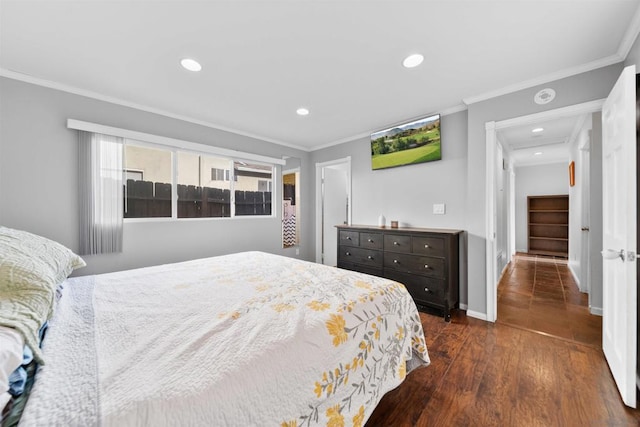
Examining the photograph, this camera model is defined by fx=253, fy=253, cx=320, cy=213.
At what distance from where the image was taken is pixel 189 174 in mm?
3479

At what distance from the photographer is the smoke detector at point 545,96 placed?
2.35 metres

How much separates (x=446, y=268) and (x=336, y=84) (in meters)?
2.23

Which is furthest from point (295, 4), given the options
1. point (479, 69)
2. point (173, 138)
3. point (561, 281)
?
point (561, 281)

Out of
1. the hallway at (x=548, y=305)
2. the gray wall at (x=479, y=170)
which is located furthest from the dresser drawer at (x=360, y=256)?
the hallway at (x=548, y=305)

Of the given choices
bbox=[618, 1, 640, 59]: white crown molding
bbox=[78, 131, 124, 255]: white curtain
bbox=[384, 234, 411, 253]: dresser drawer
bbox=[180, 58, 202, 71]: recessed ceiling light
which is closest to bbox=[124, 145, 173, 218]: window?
bbox=[78, 131, 124, 255]: white curtain

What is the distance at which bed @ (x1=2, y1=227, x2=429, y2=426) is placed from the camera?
0.69 m

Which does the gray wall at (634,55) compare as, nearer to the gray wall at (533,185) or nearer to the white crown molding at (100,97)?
the white crown molding at (100,97)

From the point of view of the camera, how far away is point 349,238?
12.1 ft

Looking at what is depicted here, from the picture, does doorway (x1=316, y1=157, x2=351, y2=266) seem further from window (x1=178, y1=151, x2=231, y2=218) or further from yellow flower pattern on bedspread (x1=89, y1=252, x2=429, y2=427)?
yellow flower pattern on bedspread (x1=89, y1=252, x2=429, y2=427)

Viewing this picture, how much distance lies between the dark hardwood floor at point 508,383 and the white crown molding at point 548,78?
2376 mm

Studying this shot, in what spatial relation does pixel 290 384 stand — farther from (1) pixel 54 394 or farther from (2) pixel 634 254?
(2) pixel 634 254

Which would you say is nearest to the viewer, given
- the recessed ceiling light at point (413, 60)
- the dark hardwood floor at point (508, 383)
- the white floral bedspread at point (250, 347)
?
the white floral bedspread at point (250, 347)

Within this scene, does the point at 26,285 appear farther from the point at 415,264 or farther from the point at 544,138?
the point at 544,138

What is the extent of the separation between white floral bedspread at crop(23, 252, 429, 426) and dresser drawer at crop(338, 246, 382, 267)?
1.62m
